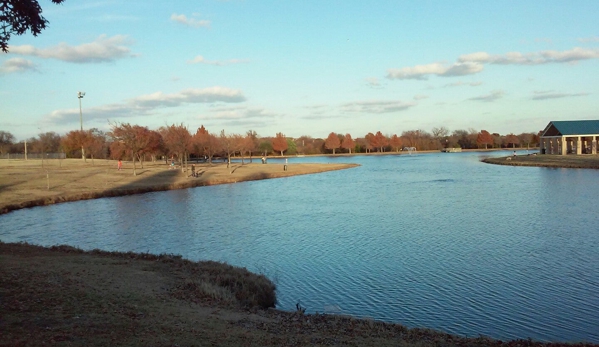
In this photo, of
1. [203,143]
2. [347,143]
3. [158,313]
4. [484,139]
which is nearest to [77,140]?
[203,143]

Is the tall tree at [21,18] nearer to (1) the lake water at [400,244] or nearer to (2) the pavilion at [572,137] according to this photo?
(1) the lake water at [400,244]

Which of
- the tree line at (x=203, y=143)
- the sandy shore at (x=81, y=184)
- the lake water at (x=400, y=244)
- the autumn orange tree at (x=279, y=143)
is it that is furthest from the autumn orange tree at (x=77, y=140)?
the autumn orange tree at (x=279, y=143)

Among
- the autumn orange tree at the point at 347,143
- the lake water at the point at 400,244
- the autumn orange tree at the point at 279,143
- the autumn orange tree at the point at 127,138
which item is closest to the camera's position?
the lake water at the point at 400,244

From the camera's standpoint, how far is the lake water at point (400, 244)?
11.5m

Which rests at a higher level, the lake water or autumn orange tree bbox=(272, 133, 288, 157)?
autumn orange tree bbox=(272, 133, 288, 157)

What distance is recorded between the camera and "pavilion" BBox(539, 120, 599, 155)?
259 feet

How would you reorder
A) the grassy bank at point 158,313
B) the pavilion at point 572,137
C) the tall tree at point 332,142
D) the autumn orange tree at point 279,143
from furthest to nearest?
the tall tree at point 332,142 < the autumn orange tree at point 279,143 < the pavilion at point 572,137 < the grassy bank at point 158,313

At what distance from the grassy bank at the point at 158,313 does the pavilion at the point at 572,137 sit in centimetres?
7994

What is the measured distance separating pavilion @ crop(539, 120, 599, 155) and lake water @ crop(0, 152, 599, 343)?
48052 millimetres

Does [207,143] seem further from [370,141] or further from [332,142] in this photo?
[370,141]

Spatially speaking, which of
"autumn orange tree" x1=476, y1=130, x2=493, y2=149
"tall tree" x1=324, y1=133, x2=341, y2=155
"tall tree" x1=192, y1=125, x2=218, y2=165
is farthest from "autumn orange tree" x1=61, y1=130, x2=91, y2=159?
"autumn orange tree" x1=476, y1=130, x2=493, y2=149

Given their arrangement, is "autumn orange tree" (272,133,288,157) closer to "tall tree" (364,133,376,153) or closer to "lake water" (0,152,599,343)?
"tall tree" (364,133,376,153)

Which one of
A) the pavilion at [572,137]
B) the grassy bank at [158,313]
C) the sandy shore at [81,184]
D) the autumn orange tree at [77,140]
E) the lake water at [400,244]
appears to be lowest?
the lake water at [400,244]

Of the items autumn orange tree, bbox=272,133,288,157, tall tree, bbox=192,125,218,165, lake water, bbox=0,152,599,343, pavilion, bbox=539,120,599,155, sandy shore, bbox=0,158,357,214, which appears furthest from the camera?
autumn orange tree, bbox=272,133,288,157
